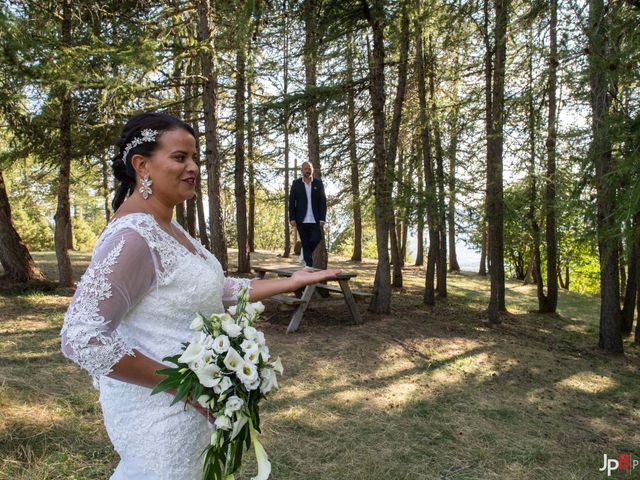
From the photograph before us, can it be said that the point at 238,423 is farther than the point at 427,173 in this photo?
No

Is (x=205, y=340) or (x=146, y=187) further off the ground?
(x=146, y=187)

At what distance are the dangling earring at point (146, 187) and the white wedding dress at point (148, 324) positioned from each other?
0.14m

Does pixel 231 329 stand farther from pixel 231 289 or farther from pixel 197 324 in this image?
pixel 231 289

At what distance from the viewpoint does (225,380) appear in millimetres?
1618

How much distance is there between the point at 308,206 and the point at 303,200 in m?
0.15

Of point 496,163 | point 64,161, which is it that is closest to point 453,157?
point 496,163

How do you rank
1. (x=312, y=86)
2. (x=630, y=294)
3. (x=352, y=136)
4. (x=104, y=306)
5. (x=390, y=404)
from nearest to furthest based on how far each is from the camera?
(x=104, y=306) < (x=390, y=404) < (x=312, y=86) < (x=630, y=294) < (x=352, y=136)

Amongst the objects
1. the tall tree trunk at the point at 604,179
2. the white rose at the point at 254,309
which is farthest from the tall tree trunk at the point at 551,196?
the white rose at the point at 254,309

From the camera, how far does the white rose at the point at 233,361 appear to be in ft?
5.31

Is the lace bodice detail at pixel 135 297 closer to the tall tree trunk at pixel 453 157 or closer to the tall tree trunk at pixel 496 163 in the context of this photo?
the tall tree trunk at pixel 496 163

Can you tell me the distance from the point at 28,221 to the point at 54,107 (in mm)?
16822

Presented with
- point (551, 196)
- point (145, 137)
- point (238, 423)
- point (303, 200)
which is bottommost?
point (238, 423)

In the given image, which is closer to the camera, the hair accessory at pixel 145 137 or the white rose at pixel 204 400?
the white rose at pixel 204 400

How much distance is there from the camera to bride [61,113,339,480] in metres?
1.54
